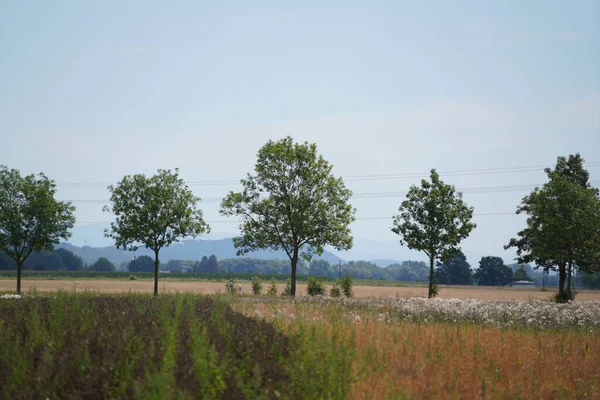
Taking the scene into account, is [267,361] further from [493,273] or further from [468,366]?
[493,273]

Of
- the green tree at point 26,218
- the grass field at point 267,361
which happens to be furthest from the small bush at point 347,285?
the grass field at point 267,361

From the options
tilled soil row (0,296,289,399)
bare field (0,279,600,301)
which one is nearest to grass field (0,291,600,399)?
tilled soil row (0,296,289,399)

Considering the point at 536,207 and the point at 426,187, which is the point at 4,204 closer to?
the point at 426,187

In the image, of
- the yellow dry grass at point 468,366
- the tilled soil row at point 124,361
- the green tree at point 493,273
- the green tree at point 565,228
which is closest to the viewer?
the tilled soil row at point 124,361


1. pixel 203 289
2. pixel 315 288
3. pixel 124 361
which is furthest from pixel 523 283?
pixel 124 361

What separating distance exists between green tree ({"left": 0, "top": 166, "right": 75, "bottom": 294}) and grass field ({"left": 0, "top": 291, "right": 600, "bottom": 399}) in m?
27.1

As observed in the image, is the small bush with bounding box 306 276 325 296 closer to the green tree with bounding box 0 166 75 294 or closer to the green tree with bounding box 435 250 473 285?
the green tree with bounding box 0 166 75 294

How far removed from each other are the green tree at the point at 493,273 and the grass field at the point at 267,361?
137992 mm

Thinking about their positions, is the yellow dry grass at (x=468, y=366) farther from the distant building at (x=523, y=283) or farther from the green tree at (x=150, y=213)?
the distant building at (x=523, y=283)

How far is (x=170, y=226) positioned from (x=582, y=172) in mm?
33438

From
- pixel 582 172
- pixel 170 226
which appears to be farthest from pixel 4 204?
pixel 582 172

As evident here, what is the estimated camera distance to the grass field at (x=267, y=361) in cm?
730

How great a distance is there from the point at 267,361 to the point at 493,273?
148 metres

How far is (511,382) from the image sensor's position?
10109 mm
